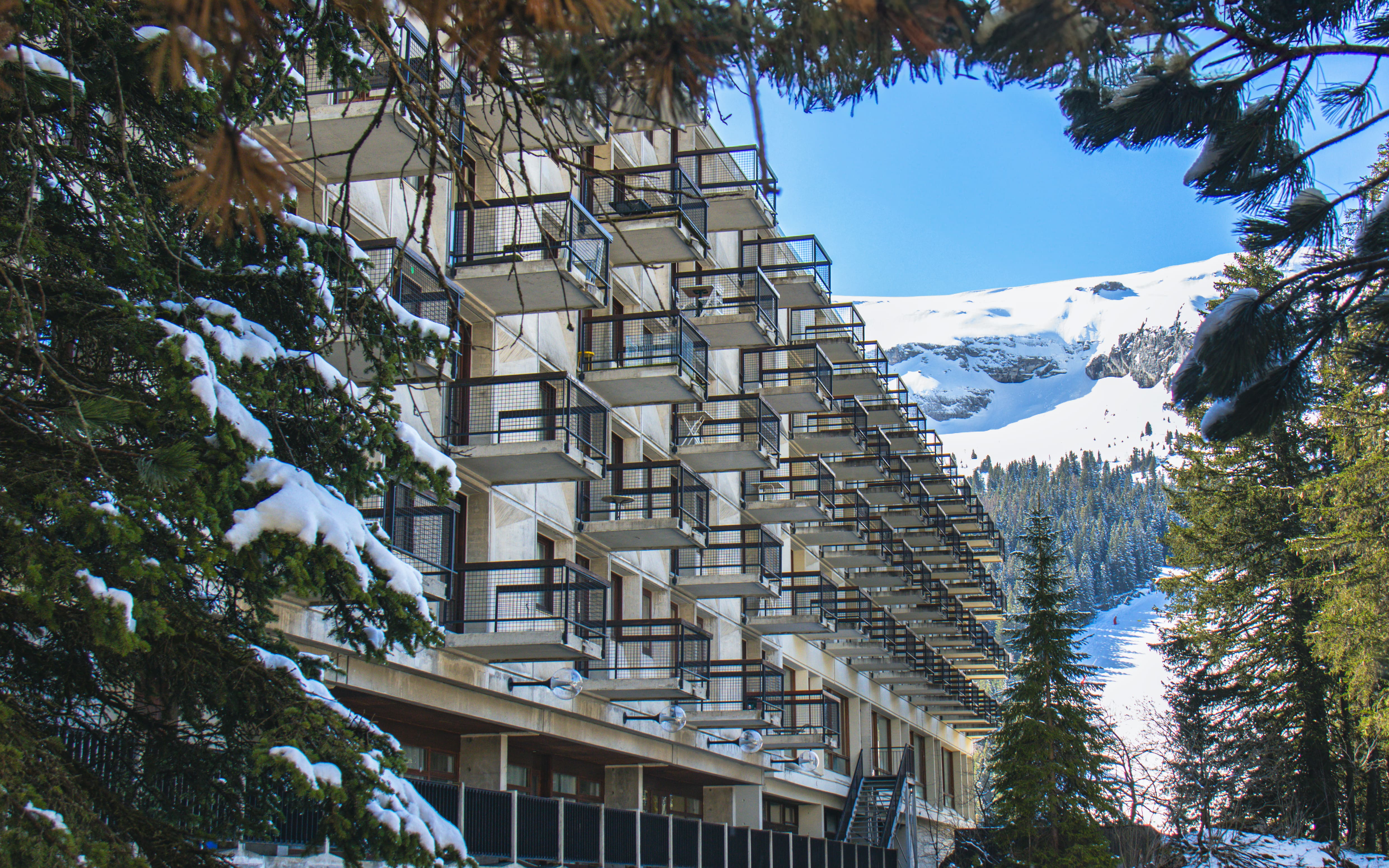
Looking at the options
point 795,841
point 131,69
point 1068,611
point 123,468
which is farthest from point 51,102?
point 1068,611

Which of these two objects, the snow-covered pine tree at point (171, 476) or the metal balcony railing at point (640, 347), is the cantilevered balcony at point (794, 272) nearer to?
the metal balcony railing at point (640, 347)

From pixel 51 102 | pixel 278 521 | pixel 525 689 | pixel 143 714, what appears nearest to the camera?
pixel 278 521

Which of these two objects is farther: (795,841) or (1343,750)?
(1343,750)

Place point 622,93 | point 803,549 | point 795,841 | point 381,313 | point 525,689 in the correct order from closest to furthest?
point 622,93 → point 381,313 → point 525,689 → point 795,841 → point 803,549

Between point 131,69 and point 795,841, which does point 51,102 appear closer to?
point 131,69

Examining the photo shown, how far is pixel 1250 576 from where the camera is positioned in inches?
1617

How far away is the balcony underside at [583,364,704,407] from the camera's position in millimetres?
25000

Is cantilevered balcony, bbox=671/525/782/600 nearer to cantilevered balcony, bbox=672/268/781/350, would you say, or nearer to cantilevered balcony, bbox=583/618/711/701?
cantilevered balcony, bbox=583/618/711/701

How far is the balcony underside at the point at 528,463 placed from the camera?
65.7 feet

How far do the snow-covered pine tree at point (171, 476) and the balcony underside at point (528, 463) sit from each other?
10535 mm

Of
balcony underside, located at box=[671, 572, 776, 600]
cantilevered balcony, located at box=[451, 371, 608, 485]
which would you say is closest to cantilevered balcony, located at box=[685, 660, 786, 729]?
balcony underside, located at box=[671, 572, 776, 600]

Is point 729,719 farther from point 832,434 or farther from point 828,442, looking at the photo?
point 828,442

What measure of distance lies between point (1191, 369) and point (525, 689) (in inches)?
578

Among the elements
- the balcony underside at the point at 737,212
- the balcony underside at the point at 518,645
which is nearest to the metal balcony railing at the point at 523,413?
the balcony underside at the point at 518,645
